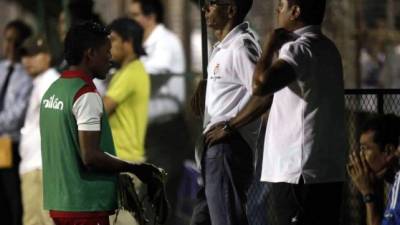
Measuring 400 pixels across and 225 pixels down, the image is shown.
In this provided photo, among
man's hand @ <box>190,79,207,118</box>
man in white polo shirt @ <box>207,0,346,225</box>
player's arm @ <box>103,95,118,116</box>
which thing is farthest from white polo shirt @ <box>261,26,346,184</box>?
player's arm @ <box>103,95,118,116</box>

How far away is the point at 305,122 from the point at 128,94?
132 inches

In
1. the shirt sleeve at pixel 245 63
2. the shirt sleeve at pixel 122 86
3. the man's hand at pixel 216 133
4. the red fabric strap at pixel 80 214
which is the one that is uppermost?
the shirt sleeve at pixel 245 63

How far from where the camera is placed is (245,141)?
7836 millimetres

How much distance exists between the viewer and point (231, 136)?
25.4 ft

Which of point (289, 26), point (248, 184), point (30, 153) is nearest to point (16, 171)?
point (30, 153)

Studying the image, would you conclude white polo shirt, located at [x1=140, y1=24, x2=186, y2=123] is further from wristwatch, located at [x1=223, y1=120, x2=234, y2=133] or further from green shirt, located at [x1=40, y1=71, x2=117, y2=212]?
green shirt, located at [x1=40, y1=71, x2=117, y2=212]

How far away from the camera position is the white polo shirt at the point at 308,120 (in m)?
7.14

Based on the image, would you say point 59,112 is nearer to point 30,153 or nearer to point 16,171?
point 30,153

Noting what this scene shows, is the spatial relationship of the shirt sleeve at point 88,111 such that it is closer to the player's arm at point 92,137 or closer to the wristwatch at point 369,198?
the player's arm at point 92,137

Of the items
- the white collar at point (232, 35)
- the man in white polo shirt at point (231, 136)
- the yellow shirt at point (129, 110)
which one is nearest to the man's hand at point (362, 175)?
the man in white polo shirt at point (231, 136)

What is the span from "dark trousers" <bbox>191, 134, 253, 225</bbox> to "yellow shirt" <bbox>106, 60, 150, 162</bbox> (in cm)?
242

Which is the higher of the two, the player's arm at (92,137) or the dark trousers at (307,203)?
the player's arm at (92,137)

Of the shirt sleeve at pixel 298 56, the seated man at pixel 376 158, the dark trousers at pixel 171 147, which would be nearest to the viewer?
the shirt sleeve at pixel 298 56

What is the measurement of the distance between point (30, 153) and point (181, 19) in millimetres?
4952
